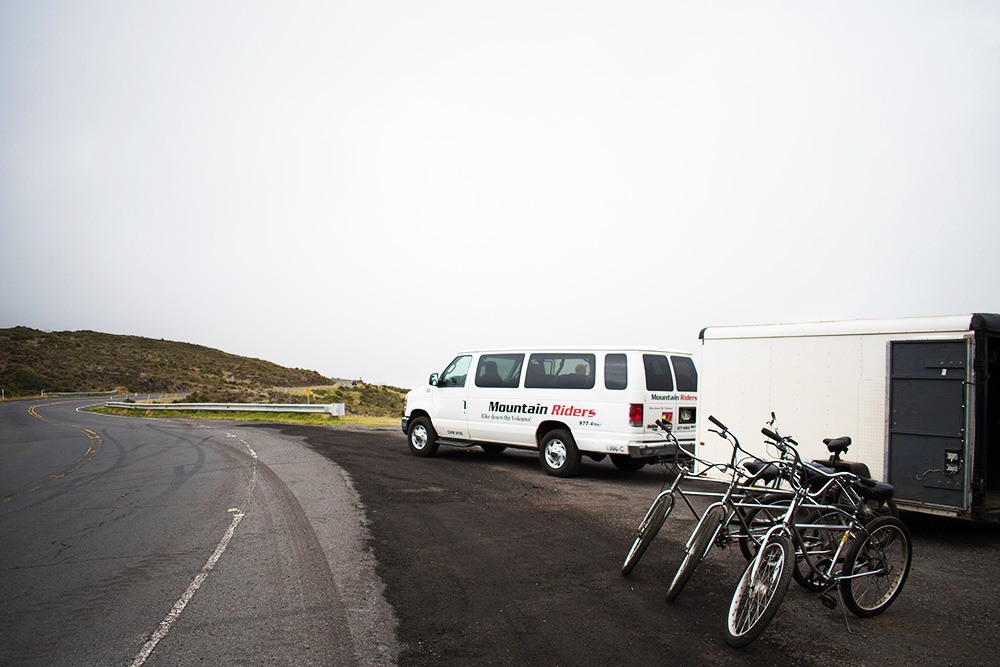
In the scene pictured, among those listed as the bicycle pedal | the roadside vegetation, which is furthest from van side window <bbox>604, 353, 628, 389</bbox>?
the roadside vegetation

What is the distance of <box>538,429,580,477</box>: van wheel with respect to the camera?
38.9 feet

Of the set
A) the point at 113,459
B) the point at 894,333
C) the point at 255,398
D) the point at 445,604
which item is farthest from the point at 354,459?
the point at 255,398

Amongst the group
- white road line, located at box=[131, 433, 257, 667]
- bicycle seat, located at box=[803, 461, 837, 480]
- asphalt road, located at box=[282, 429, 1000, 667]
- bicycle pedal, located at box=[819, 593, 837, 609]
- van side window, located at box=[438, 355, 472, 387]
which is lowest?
white road line, located at box=[131, 433, 257, 667]

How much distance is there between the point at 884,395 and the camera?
795 centimetres

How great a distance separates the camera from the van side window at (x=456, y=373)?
14266mm

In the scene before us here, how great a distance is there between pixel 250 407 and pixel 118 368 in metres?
54.3

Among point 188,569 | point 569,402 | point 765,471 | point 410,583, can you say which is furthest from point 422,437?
point 765,471

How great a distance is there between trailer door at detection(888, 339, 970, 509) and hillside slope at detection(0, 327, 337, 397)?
54810 mm

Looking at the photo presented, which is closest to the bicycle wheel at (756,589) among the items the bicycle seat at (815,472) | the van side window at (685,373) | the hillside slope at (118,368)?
the bicycle seat at (815,472)

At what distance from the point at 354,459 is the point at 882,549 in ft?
36.0

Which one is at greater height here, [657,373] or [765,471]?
A: [657,373]

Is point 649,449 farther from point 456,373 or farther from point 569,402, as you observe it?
point 456,373

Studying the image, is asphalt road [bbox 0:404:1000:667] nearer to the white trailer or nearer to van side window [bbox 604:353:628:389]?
the white trailer

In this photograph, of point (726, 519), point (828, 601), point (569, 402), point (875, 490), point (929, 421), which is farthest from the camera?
point (569, 402)
